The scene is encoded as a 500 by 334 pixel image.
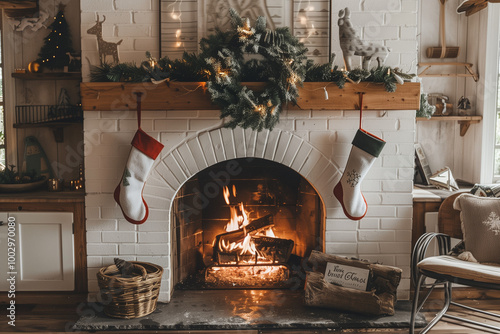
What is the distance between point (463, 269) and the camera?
2418 mm

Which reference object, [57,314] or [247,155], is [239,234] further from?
[57,314]

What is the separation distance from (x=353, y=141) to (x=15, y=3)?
2.48 metres

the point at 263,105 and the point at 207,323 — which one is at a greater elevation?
the point at 263,105

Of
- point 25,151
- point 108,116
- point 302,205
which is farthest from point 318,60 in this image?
point 25,151

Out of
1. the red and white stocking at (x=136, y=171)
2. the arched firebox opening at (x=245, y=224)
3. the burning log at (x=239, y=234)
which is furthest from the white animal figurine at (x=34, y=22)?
the burning log at (x=239, y=234)

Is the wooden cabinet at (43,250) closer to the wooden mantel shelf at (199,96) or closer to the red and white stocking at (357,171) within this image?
the wooden mantel shelf at (199,96)

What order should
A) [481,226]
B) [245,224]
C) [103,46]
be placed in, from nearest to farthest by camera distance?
[481,226]
[103,46]
[245,224]

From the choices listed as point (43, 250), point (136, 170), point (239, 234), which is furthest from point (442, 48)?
point (43, 250)

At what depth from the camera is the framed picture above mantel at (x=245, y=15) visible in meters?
2.97

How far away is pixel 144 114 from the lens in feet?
9.76

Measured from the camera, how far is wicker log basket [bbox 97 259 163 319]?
2.75 meters

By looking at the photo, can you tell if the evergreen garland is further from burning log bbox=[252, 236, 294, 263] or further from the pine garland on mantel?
burning log bbox=[252, 236, 294, 263]

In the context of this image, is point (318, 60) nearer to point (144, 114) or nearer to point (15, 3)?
point (144, 114)

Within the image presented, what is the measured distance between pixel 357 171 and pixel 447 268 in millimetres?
741
